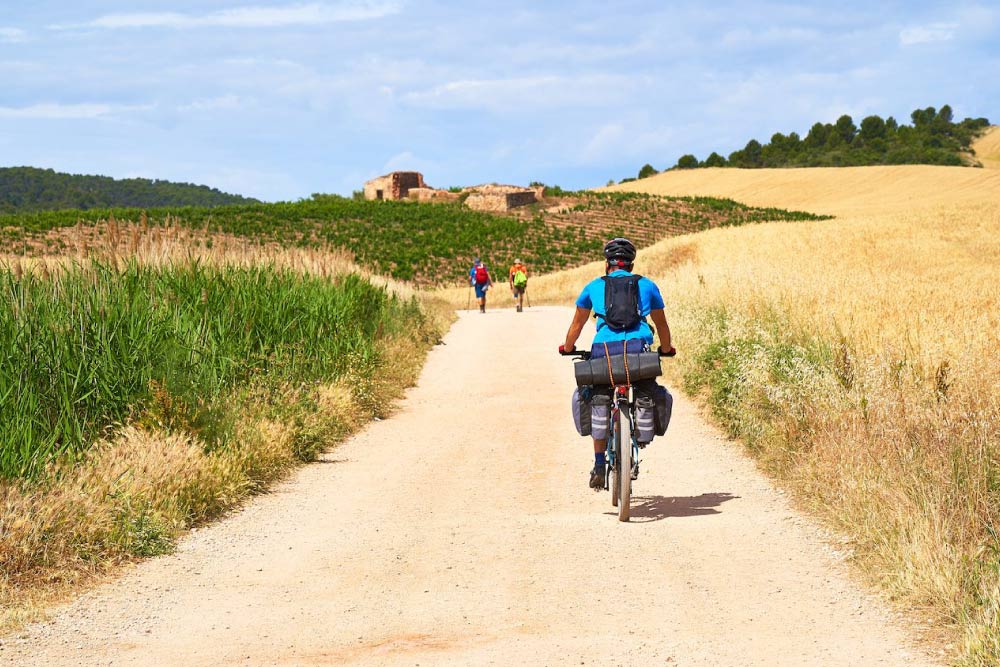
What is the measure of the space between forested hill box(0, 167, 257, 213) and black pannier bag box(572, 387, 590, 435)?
6341 inches

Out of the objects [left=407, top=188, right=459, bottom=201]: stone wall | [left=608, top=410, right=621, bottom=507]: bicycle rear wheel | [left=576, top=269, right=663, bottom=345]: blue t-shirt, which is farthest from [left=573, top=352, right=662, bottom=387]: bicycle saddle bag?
[left=407, top=188, right=459, bottom=201]: stone wall

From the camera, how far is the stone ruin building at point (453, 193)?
94062 mm

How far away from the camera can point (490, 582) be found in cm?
631

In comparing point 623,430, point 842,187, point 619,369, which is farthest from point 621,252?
point 842,187

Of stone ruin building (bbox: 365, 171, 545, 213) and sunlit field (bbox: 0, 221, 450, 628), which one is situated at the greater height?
stone ruin building (bbox: 365, 171, 545, 213)

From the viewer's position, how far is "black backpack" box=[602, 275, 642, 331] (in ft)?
25.9

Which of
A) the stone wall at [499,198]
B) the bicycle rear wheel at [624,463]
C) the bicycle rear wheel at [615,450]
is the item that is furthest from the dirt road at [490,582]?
the stone wall at [499,198]

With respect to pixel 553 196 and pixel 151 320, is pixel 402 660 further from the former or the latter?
pixel 553 196

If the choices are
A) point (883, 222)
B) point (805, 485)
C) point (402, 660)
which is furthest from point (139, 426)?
point (883, 222)

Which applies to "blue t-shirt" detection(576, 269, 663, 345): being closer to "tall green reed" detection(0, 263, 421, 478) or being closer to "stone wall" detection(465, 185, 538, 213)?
"tall green reed" detection(0, 263, 421, 478)

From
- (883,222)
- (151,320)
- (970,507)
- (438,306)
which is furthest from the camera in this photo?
(883,222)

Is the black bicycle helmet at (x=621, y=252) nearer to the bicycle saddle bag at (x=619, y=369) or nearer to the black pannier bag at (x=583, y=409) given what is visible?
the bicycle saddle bag at (x=619, y=369)

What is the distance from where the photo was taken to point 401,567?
6.77 m

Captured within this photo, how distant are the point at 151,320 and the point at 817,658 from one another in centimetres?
730
